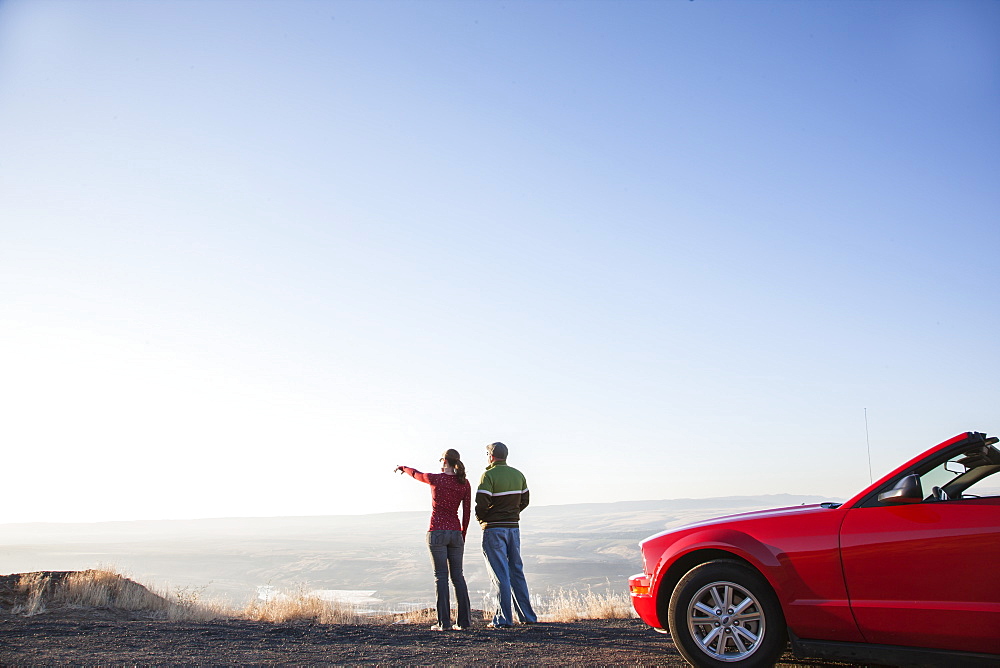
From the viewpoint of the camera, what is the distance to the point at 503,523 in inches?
357

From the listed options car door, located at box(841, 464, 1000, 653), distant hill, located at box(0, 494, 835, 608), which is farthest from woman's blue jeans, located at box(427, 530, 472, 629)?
distant hill, located at box(0, 494, 835, 608)

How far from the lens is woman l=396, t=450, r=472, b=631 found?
28.2ft

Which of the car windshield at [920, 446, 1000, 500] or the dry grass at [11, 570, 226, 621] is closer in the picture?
the car windshield at [920, 446, 1000, 500]

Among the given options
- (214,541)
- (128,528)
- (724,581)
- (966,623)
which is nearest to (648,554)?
(724,581)

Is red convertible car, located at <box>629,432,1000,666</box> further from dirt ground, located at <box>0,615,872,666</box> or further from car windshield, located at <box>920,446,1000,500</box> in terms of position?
dirt ground, located at <box>0,615,872,666</box>

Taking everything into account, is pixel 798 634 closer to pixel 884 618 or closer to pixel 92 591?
pixel 884 618

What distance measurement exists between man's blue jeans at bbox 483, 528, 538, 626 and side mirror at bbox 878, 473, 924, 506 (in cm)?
461

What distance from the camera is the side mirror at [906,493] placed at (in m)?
4.92

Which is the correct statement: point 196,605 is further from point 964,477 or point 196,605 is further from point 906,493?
point 964,477

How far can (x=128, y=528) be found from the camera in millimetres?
168875

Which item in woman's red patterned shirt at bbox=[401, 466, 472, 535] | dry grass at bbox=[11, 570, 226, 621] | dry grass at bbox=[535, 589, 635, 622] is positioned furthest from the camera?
dry grass at bbox=[11, 570, 226, 621]

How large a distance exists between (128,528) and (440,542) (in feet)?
604

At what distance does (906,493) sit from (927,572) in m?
0.52

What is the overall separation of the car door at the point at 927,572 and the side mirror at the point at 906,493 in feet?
0.48
